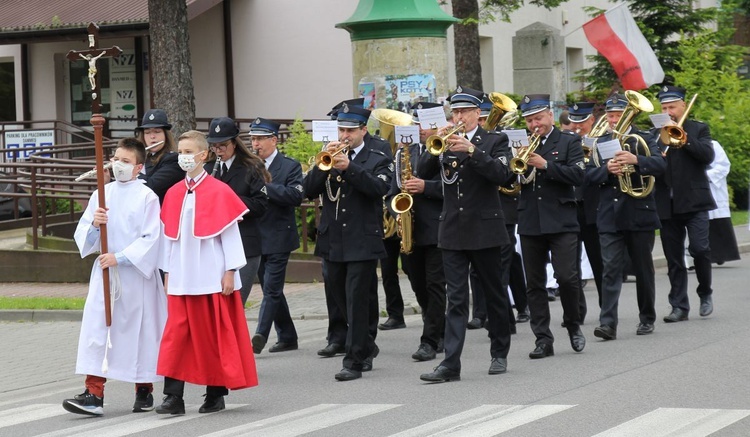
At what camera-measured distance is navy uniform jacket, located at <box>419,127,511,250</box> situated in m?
9.71

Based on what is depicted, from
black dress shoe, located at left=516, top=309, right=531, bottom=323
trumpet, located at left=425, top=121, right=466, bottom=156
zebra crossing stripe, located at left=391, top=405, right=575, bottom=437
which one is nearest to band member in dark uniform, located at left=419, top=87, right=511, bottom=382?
trumpet, located at left=425, top=121, right=466, bottom=156

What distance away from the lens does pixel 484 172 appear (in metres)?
9.48

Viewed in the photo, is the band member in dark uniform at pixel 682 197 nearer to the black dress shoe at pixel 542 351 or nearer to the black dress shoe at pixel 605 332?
the black dress shoe at pixel 605 332

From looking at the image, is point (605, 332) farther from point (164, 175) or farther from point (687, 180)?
point (164, 175)

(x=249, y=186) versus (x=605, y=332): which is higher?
(x=249, y=186)

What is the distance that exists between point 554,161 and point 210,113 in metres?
19.8

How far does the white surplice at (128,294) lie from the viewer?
8.84 metres

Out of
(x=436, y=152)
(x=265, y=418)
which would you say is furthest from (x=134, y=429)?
(x=436, y=152)

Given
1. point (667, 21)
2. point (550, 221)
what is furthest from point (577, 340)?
point (667, 21)

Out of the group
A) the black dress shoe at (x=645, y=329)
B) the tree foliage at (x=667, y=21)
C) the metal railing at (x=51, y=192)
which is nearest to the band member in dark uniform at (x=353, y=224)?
the black dress shoe at (x=645, y=329)

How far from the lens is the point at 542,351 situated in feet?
34.4

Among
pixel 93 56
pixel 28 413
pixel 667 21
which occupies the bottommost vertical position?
pixel 28 413

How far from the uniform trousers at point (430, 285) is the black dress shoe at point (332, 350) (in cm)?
73

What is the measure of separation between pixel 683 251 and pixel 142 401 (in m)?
5.64
